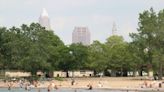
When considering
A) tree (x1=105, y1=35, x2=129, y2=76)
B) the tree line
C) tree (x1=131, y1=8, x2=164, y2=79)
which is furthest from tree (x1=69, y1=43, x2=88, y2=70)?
tree (x1=131, y1=8, x2=164, y2=79)

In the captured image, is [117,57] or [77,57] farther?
[77,57]

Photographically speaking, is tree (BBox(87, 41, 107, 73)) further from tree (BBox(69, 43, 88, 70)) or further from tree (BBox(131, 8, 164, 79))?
tree (BBox(131, 8, 164, 79))

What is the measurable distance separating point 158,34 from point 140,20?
4832 mm

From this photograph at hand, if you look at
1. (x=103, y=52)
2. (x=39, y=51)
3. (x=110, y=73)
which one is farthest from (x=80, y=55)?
(x=39, y=51)

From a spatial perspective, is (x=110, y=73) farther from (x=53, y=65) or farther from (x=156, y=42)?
(x=156, y=42)

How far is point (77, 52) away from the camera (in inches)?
4781

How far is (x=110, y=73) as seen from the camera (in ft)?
440

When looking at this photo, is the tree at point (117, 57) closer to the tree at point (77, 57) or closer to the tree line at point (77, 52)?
the tree line at point (77, 52)

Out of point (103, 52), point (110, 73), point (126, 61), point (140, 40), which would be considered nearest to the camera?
point (140, 40)

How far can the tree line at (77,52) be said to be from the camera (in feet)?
305

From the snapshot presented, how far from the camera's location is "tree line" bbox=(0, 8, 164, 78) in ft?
305

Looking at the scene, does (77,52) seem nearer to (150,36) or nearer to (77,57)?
(77,57)

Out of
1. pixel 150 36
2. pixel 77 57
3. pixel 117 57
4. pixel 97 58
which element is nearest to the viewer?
pixel 150 36

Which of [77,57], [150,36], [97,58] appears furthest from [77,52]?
[150,36]
